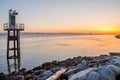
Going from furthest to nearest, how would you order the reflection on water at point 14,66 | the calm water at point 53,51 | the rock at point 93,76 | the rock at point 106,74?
1. the calm water at point 53,51
2. the reflection on water at point 14,66
3. the rock at point 106,74
4. the rock at point 93,76

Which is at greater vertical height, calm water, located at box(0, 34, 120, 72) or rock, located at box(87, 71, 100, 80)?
rock, located at box(87, 71, 100, 80)

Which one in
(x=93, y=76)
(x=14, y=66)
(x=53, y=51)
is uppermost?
(x=93, y=76)

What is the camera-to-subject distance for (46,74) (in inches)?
566

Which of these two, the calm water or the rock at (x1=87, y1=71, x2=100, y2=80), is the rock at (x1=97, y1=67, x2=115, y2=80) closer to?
the rock at (x1=87, y1=71, x2=100, y2=80)

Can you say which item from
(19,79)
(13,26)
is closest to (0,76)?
(19,79)

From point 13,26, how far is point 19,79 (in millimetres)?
19570

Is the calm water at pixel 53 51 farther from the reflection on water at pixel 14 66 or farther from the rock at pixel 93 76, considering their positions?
the rock at pixel 93 76

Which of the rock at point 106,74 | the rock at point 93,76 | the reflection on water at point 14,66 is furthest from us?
the reflection on water at point 14,66

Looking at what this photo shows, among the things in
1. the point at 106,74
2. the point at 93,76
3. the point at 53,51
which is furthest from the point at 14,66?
the point at 93,76

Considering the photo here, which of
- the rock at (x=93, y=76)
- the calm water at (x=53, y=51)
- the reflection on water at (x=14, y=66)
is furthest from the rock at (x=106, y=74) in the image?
the reflection on water at (x=14, y=66)


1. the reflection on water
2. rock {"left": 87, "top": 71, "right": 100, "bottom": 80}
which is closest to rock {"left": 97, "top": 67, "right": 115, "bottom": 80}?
rock {"left": 87, "top": 71, "right": 100, "bottom": 80}

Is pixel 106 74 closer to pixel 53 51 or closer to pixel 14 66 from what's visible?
pixel 14 66

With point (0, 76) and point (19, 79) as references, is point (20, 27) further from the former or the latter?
point (19, 79)

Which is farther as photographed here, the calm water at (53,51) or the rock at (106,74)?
the calm water at (53,51)
